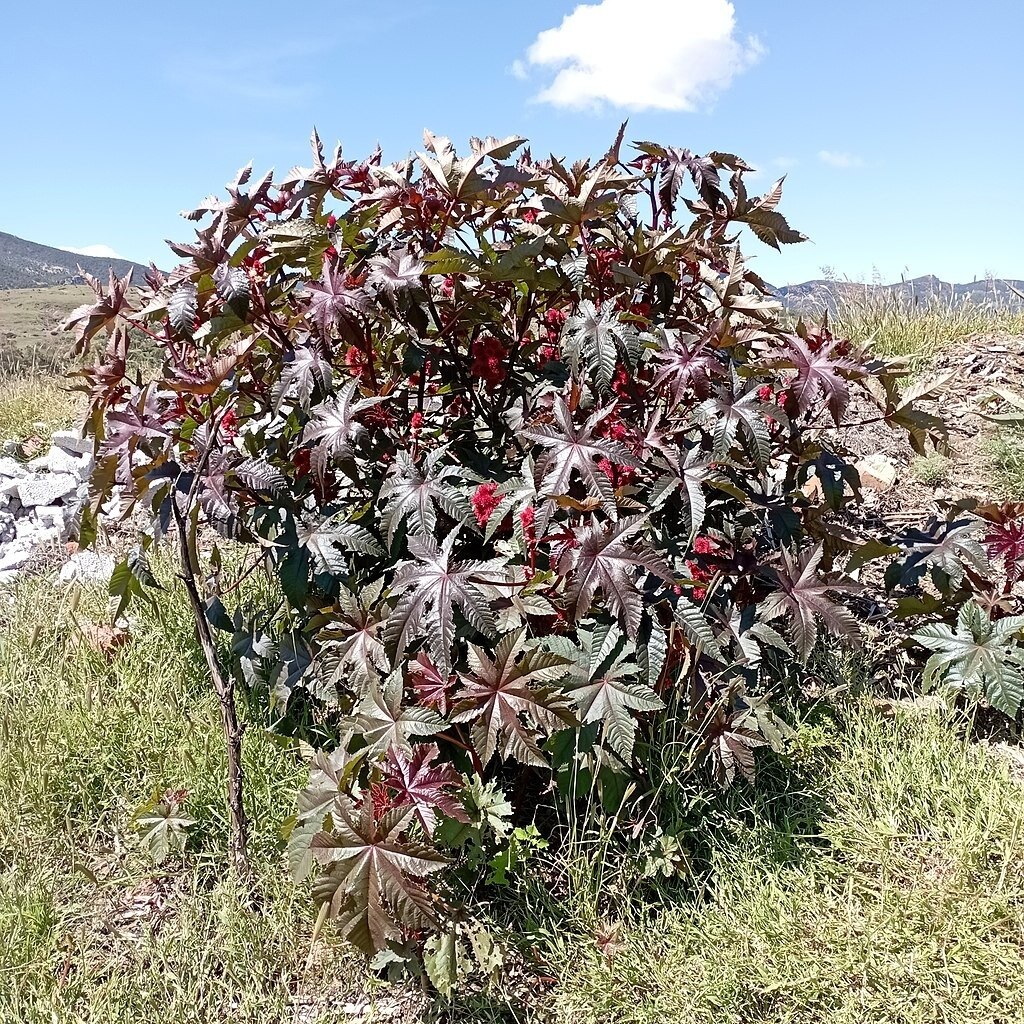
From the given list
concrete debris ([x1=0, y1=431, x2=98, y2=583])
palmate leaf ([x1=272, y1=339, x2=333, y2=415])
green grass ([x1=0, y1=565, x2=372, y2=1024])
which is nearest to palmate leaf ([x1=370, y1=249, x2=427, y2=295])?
palmate leaf ([x1=272, y1=339, x2=333, y2=415])

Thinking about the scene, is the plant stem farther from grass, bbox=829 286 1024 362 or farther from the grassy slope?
grass, bbox=829 286 1024 362

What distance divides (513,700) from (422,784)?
258mm

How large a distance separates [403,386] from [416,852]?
4.24 feet

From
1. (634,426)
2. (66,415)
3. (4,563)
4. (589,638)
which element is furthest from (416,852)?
(66,415)

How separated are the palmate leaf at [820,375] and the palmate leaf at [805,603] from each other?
39 cm

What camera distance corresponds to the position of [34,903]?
2168 mm

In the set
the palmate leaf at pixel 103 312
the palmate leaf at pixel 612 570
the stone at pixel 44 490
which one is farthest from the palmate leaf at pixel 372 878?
the stone at pixel 44 490

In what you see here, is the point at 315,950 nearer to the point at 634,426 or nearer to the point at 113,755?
the point at 113,755

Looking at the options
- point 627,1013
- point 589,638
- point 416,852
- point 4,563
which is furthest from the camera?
point 4,563

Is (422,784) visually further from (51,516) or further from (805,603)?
(51,516)

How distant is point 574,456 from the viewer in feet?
6.27

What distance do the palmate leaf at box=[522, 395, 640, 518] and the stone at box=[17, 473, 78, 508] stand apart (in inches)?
161

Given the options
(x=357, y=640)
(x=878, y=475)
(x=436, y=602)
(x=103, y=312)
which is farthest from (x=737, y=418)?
(x=878, y=475)

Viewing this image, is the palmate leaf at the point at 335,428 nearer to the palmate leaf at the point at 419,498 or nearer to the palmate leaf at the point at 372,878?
the palmate leaf at the point at 419,498
